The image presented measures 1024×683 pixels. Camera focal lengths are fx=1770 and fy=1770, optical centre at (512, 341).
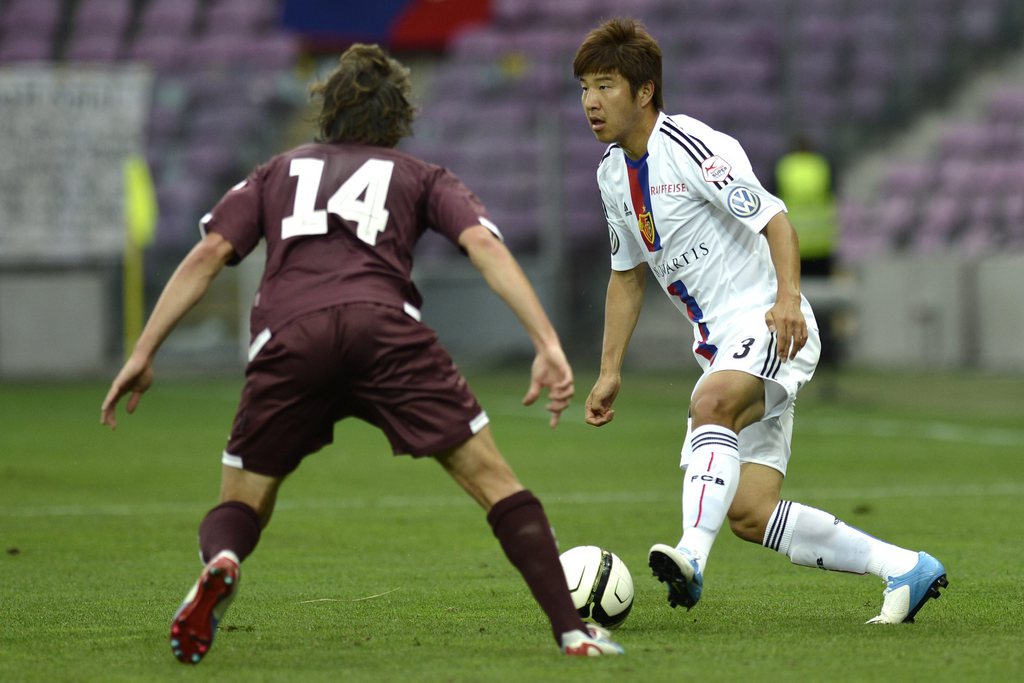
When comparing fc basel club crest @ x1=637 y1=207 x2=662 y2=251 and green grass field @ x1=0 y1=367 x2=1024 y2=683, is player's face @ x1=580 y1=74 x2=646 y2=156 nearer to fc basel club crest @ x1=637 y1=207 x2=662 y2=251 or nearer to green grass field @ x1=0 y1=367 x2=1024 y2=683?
fc basel club crest @ x1=637 y1=207 x2=662 y2=251

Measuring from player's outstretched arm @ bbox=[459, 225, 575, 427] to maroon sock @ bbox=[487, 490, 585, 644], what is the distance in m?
0.24

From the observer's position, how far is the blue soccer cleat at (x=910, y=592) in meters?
5.05

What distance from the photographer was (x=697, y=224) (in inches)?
209

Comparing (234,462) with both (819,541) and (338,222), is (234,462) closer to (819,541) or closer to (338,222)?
(338,222)

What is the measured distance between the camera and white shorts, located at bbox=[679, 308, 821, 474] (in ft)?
16.8

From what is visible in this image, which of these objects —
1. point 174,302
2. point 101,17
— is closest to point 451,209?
point 174,302

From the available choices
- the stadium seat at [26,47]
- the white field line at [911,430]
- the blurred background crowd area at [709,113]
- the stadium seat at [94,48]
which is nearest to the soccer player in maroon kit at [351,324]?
the white field line at [911,430]

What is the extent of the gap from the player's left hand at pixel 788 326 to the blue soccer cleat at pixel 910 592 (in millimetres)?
735

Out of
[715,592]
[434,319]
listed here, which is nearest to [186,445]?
[715,592]

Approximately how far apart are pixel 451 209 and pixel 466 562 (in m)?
2.46

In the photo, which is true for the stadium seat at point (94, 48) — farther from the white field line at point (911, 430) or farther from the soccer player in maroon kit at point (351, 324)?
the soccer player in maroon kit at point (351, 324)

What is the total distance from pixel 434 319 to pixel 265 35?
5523mm

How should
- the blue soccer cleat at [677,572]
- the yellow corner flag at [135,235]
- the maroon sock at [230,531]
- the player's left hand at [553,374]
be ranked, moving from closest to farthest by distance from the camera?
the player's left hand at [553,374]
the maroon sock at [230,531]
the blue soccer cleat at [677,572]
the yellow corner flag at [135,235]

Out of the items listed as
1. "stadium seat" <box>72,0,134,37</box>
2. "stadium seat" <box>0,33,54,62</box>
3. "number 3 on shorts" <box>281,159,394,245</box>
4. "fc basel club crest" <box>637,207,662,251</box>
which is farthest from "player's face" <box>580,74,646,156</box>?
"stadium seat" <box>72,0,134,37</box>
